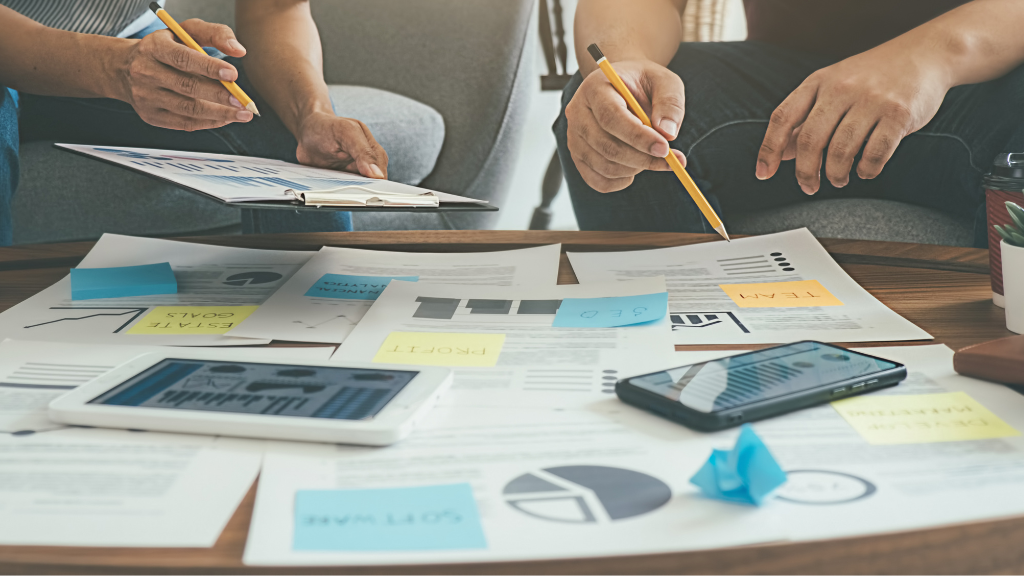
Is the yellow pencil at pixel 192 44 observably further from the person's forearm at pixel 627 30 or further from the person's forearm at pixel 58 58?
the person's forearm at pixel 627 30

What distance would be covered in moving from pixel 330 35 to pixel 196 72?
1.09m

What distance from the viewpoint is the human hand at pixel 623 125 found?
62 cm

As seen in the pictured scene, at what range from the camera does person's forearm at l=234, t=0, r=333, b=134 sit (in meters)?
0.95

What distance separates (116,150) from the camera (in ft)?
2.17

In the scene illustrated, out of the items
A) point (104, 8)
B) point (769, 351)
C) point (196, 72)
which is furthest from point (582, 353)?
point (104, 8)

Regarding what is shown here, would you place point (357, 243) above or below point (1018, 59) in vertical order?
below

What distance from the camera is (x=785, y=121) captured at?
0.67 m

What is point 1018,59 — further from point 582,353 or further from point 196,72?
point 196,72

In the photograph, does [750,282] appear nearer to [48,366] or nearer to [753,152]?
[753,152]

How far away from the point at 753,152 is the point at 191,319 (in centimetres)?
66

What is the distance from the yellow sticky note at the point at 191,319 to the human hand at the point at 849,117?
A: 462 mm

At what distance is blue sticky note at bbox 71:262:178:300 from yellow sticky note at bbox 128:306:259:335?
0.05 m

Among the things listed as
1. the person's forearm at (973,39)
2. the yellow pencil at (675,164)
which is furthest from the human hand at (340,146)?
the person's forearm at (973,39)

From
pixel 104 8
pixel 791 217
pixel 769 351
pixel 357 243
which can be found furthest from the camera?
pixel 104 8
